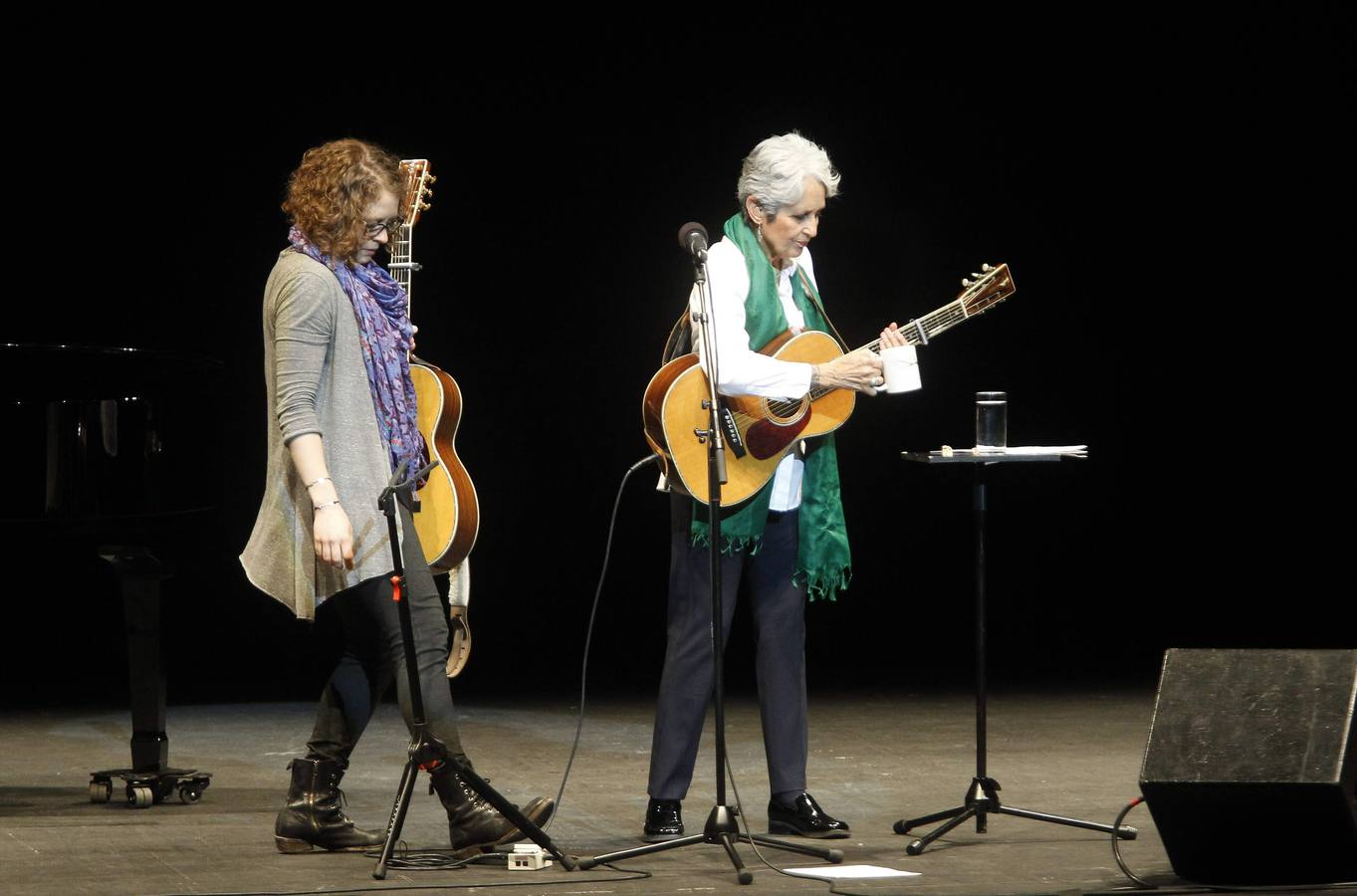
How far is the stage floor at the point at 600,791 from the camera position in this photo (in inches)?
137

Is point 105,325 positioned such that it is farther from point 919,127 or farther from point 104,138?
point 919,127

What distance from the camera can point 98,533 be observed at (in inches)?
173

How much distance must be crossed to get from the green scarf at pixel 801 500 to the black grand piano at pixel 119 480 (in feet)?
4.63

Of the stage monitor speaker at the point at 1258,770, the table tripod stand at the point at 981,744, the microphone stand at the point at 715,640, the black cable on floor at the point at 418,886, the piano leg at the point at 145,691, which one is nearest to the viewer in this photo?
the stage monitor speaker at the point at 1258,770

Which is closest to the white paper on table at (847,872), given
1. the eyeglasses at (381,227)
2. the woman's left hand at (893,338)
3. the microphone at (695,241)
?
the woman's left hand at (893,338)

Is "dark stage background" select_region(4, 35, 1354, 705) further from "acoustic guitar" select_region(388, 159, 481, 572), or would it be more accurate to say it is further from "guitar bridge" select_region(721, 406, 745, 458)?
"guitar bridge" select_region(721, 406, 745, 458)

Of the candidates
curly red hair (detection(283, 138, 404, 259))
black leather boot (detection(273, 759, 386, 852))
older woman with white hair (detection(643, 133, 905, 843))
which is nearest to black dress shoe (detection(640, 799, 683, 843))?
older woman with white hair (detection(643, 133, 905, 843))

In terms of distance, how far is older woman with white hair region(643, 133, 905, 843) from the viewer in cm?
393

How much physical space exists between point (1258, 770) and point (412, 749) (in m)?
1.53

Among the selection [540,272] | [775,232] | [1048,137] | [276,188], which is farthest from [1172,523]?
[775,232]

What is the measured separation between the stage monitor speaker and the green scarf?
88 cm

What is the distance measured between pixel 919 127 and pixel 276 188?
2486 mm

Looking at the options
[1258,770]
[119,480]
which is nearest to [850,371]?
[1258,770]

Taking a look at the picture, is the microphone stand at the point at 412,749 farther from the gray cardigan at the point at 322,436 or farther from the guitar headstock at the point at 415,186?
the guitar headstock at the point at 415,186
